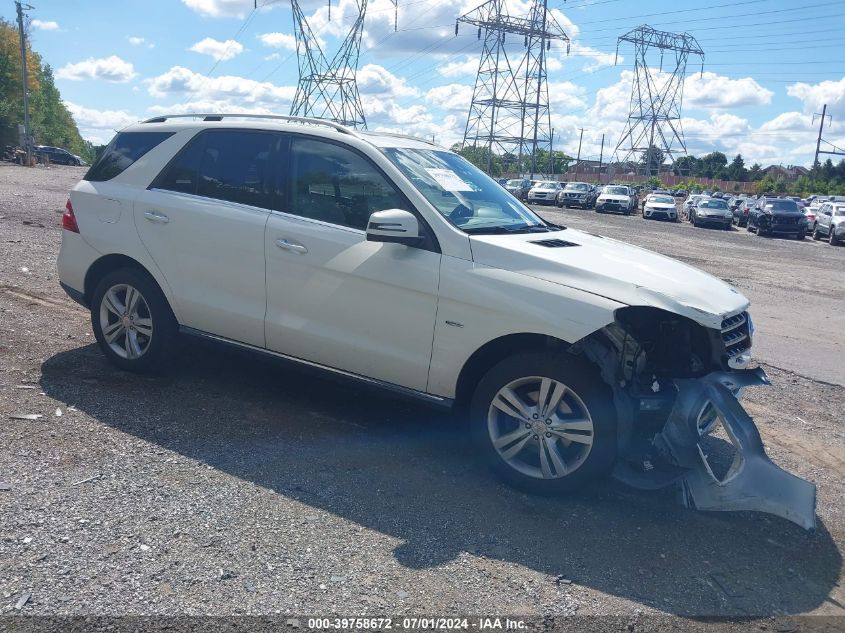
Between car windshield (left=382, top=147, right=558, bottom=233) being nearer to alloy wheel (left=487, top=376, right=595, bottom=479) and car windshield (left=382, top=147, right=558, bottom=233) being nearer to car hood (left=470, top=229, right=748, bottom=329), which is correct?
car hood (left=470, top=229, right=748, bottom=329)

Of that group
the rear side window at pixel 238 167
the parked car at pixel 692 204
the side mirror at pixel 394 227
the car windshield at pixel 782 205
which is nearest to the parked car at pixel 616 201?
the parked car at pixel 692 204

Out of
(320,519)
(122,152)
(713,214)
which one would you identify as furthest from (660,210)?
(320,519)

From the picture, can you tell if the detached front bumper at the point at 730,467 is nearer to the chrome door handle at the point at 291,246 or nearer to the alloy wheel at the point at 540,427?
the alloy wheel at the point at 540,427

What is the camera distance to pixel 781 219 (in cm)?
3316

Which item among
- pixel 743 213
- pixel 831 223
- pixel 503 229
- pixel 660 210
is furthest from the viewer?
pixel 660 210

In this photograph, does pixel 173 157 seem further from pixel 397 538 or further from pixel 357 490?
pixel 397 538

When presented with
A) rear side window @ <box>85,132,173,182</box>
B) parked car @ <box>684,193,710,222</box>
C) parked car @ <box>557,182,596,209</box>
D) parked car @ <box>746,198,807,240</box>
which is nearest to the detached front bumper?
rear side window @ <box>85,132,173,182</box>

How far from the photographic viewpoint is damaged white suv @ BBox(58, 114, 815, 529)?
4.14m

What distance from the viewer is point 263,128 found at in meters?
5.34

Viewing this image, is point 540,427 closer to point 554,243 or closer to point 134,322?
point 554,243

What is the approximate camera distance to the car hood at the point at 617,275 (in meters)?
4.10

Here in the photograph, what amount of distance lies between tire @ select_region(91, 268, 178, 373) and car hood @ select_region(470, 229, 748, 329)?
2.48m

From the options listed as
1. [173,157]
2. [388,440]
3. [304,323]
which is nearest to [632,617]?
[388,440]

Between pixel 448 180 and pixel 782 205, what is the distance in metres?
33.2
